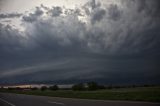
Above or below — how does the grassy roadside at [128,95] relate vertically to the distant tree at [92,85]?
below

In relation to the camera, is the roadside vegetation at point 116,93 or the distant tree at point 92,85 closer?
the roadside vegetation at point 116,93

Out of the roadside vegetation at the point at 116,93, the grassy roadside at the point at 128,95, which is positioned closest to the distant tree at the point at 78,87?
the roadside vegetation at the point at 116,93

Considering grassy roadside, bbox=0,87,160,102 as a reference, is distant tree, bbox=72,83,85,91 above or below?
above

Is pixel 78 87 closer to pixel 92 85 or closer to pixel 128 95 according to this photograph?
pixel 92 85

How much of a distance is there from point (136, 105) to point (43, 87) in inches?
3265

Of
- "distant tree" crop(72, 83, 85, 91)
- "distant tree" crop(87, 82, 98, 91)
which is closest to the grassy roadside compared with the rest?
"distant tree" crop(87, 82, 98, 91)

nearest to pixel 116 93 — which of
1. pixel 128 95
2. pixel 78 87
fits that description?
pixel 128 95

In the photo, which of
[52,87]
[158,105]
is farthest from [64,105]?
[52,87]

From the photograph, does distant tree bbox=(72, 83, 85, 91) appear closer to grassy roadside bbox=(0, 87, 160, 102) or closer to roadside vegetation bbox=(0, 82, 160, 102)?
roadside vegetation bbox=(0, 82, 160, 102)

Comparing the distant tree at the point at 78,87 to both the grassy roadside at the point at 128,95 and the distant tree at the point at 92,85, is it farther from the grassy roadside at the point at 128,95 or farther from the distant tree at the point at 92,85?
the grassy roadside at the point at 128,95

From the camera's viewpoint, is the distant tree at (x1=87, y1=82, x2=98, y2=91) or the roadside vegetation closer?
the roadside vegetation

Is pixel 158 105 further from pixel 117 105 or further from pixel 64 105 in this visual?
pixel 64 105

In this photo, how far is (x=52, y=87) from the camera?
3526 inches

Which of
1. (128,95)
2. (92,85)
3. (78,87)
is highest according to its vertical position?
(92,85)
